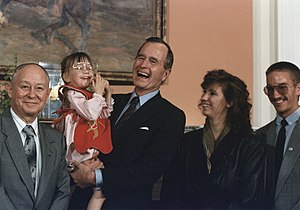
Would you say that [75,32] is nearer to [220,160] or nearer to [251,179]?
[220,160]

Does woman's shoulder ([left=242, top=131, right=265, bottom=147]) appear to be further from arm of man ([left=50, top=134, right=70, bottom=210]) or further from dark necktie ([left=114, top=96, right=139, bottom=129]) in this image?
arm of man ([left=50, top=134, right=70, bottom=210])

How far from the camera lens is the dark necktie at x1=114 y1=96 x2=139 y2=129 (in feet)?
10.1

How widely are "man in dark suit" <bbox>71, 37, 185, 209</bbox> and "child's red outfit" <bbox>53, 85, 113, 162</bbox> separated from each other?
67 millimetres

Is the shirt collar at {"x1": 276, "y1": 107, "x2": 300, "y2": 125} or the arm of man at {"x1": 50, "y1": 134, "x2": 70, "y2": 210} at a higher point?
the shirt collar at {"x1": 276, "y1": 107, "x2": 300, "y2": 125}

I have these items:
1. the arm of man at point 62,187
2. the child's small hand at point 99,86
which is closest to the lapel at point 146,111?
the child's small hand at point 99,86

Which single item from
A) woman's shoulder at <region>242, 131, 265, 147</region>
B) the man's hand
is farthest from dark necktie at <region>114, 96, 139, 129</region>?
woman's shoulder at <region>242, 131, 265, 147</region>

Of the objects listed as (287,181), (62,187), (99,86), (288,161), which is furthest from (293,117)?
(62,187)

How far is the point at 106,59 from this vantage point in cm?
453

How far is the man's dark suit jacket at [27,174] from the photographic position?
2570mm

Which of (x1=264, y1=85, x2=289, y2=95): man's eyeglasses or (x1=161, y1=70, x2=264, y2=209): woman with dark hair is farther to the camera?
(x1=264, y1=85, x2=289, y2=95): man's eyeglasses

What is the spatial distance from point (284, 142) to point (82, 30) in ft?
7.13

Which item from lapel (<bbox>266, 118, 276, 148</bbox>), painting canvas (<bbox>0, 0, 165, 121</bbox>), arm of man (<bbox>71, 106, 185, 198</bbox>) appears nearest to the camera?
arm of man (<bbox>71, 106, 185, 198</bbox>)

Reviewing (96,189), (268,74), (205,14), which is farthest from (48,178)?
(205,14)

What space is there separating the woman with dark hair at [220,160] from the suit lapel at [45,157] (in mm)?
775
